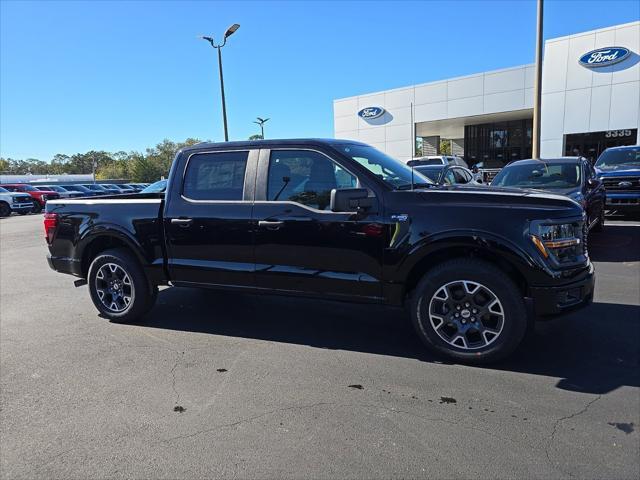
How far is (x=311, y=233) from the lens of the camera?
4.08 m

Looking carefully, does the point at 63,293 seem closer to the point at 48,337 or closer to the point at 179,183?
the point at 48,337

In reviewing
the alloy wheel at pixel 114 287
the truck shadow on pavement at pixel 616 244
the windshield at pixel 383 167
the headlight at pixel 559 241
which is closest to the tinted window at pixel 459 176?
the truck shadow on pavement at pixel 616 244

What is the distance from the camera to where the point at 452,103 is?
100 ft

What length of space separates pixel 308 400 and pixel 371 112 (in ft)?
108

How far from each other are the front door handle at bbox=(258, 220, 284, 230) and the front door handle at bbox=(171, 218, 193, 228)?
0.84 meters

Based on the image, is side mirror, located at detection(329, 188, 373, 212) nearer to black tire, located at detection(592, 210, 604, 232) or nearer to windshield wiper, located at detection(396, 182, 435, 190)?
windshield wiper, located at detection(396, 182, 435, 190)

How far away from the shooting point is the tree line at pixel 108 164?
92188mm

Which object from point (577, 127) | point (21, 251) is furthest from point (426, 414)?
point (577, 127)

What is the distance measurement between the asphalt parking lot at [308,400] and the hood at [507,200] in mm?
1262

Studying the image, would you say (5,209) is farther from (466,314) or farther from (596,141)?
(596,141)

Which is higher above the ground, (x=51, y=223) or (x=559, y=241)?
(x=51, y=223)

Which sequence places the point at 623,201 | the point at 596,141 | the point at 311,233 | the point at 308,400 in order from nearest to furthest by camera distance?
the point at 308,400
the point at 311,233
the point at 623,201
the point at 596,141

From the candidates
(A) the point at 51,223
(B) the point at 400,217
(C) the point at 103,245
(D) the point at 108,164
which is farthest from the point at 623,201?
(D) the point at 108,164

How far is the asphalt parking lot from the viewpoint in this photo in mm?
2566
